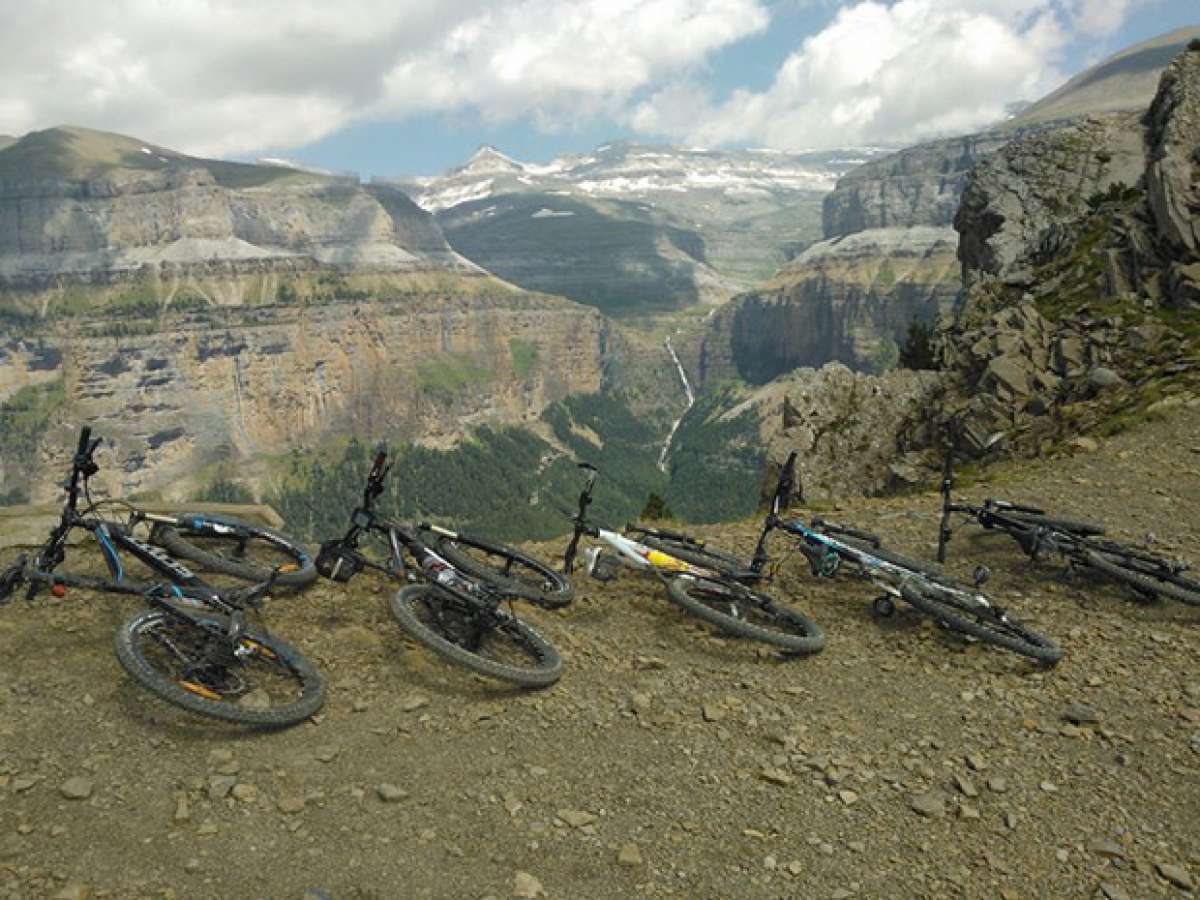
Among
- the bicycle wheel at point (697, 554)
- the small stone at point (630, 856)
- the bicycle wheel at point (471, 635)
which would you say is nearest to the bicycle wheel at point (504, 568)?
the bicycle wheel at point (471, 635)

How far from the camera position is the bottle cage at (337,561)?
42.8 feet

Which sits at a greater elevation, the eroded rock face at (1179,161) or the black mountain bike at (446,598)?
the eroded rock face at (1179,161)

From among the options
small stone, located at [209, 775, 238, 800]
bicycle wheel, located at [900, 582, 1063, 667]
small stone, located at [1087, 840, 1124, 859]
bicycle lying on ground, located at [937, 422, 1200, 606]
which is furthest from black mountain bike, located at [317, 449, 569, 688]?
bicycle lying on ground, located at [937, 422, 1200, 606]

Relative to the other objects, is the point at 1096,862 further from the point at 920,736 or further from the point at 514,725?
the point at 514,725

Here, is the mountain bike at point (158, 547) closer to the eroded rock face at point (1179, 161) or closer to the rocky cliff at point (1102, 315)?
the rocky cliff at point (1102, 315)

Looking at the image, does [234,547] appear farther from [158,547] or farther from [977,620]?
[977,620]

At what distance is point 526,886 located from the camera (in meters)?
7.41

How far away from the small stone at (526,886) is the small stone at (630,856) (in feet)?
2.98

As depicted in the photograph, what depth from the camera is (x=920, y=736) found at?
10.2m

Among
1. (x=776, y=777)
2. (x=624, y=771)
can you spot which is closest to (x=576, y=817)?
(x=624, y=771)

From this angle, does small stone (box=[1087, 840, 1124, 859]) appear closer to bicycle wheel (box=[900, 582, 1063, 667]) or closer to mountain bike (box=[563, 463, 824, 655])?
bicycle wheel (box=[900, 582, 1063, 667])

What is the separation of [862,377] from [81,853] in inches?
1416

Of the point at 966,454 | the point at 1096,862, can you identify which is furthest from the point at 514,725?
the point at 966,454

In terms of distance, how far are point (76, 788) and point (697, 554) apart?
430 inches
